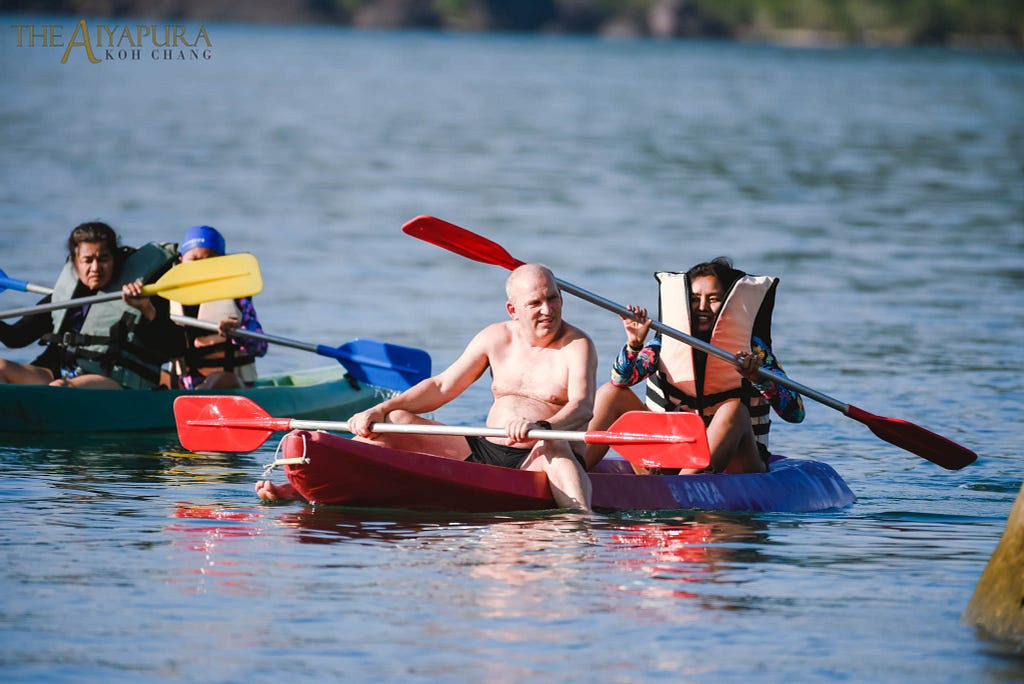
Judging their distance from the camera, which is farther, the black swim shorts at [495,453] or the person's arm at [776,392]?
the person's arm at [776,392]

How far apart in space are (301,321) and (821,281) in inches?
215

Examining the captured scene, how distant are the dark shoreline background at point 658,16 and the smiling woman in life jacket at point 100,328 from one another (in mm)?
88994

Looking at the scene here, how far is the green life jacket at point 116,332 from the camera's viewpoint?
9812 mm

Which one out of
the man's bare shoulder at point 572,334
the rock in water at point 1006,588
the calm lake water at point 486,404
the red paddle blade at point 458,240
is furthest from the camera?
the red paddle blade at point 458,240

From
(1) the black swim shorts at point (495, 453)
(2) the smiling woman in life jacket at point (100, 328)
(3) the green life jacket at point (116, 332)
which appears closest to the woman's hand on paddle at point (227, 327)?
(2) the smiling woman in life jacket at point (100, 328)

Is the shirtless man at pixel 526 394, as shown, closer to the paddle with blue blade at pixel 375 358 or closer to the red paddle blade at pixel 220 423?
the red paddle blade at pixel 220 423

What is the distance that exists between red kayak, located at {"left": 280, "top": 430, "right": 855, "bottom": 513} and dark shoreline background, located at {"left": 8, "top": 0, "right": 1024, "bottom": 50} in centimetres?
9079

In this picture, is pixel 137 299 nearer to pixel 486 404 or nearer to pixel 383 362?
pixel 383 362

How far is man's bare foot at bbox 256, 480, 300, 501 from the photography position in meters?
8.06

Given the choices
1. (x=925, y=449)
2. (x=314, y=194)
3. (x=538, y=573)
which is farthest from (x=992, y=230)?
(x=538, y=573)

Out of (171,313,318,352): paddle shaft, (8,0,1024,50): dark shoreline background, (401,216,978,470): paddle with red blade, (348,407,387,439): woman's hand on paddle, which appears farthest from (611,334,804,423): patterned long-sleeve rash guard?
(8,0,1024,50): dark shoreline background

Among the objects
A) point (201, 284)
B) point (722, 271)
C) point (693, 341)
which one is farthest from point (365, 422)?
point (201, 284)

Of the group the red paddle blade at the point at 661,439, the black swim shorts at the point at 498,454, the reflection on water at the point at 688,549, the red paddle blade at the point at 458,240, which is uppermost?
the red paddle blade at the point at 458,240

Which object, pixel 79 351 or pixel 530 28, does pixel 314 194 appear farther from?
pixel 530 28
